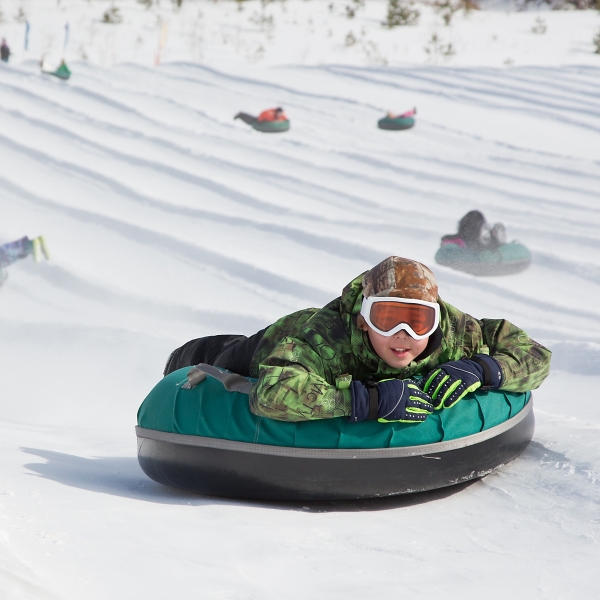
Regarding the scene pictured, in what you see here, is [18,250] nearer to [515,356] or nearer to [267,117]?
[267,117]

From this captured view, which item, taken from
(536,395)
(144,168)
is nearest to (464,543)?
(536,395)

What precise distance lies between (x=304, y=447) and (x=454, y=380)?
1.61 ft

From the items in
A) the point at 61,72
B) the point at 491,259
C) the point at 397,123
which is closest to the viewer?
the point at 491,259

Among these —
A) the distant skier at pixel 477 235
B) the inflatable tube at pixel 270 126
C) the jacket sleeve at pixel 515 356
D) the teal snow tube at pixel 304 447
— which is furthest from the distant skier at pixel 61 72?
the jacket sleeve at pixel 515 356

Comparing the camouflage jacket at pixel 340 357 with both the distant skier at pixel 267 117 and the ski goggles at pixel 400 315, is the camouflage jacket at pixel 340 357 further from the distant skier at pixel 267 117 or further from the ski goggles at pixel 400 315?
the distant skier at pixel 267 117

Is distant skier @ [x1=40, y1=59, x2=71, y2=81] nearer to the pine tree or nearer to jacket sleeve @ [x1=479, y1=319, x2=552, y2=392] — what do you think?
the pine tree

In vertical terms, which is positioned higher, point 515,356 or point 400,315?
point 400,315

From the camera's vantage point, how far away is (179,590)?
184 centimetres

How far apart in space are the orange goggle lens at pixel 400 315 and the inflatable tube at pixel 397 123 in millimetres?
7541

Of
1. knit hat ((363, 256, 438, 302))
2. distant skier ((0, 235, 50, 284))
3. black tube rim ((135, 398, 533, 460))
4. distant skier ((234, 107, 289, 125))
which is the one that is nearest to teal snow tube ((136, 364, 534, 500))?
black tube rim ((135, 398, 533, 460))

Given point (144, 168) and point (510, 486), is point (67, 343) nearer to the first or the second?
point (510, 486)

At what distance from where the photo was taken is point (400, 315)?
255 cm

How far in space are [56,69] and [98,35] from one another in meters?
3.35

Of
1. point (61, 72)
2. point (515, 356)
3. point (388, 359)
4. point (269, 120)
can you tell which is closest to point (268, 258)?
point (269, 120)
